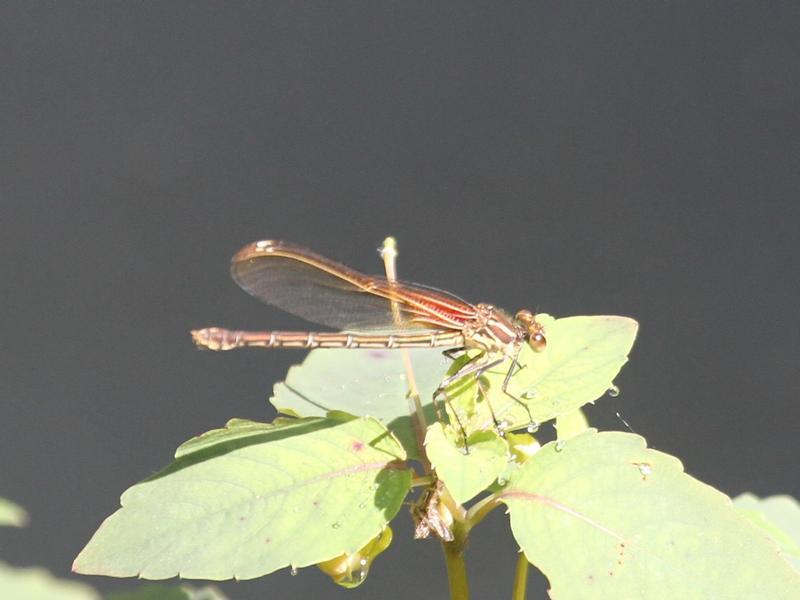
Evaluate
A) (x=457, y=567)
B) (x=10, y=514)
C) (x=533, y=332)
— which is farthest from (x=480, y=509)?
(x=10, y=514)

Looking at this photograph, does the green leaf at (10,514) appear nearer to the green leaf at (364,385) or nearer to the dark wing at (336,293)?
the green leaf at (364,385)

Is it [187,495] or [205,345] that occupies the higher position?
[205,345]

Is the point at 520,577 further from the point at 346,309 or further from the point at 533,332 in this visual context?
the point at 346,309

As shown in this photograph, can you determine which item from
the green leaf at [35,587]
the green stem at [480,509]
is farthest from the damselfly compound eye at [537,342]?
the green leaf at [35,587]

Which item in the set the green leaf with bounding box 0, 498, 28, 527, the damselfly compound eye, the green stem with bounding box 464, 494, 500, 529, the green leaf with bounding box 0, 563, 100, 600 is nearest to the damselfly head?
the damselfly compound eye

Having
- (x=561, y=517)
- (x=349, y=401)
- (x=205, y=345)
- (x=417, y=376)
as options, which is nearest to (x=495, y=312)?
(x=417, y=376)

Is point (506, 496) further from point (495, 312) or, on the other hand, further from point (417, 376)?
point (495, 312)
